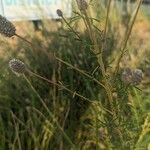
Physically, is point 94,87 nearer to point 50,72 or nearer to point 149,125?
point 50,72

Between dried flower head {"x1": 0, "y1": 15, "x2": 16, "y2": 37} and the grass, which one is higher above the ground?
dried flower head {"x1": 0, "y1": 15, "x2": 16, "y2": 37}

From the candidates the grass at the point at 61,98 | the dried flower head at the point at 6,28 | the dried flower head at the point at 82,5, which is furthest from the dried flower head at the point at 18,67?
the grass at the point at 61,98

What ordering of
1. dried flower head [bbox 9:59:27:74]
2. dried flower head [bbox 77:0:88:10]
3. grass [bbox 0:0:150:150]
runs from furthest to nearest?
grass [bbox 0:0:150:150] → dried flower head [bbox 9:59:27:74] → dried flower head [bbox 77:0:88:10]

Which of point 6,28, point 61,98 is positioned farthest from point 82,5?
point 61,98

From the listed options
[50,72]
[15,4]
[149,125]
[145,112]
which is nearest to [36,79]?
[50,72]

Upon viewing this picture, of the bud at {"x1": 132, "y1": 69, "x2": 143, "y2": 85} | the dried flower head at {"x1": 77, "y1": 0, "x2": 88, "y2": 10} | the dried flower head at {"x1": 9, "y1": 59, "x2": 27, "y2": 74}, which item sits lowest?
the bud at {"x1": 132, "y1": 69, "x2": 143, "y2": 85}

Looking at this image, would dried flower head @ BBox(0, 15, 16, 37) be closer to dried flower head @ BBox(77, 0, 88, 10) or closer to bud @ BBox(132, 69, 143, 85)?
dried flower head @ BBox(77, 0, 88, 10)

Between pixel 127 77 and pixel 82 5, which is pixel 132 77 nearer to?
pixel 127 77

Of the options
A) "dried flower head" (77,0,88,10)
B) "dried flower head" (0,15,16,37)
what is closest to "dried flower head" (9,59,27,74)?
"dried flower head" (0,15,16,37)

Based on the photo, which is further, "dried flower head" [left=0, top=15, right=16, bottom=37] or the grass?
the grass
